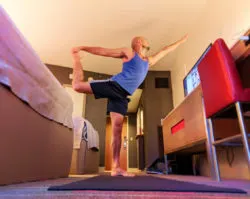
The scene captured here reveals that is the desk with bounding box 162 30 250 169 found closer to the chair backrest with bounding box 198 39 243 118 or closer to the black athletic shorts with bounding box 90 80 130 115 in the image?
the chair backrest with bounding box 198 39 243 118

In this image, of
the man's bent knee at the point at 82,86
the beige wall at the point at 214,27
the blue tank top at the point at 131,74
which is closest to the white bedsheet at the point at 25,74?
the man's bent knee at the point at 82,86

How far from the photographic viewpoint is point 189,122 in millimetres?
1997

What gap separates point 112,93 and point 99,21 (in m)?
2.49

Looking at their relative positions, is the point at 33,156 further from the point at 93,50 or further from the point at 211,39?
the point at 211,39

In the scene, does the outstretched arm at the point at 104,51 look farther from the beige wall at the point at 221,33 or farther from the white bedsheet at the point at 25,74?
the beige wall at the point at 221,33

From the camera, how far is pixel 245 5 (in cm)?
216

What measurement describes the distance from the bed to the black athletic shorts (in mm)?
316

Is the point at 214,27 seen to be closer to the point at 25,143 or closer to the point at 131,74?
the point at 131,74

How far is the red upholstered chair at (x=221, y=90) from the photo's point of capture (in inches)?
47.2

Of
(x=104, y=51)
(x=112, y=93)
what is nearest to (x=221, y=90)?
(x=112, y=93)

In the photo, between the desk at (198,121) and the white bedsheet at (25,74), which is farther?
the desk at (198,121)

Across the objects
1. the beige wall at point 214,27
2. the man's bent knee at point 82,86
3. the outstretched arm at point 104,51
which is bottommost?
the man's bent knee at point 82,86

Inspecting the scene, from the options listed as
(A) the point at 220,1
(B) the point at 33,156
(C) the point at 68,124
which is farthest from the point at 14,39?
(A) the point at 220,1

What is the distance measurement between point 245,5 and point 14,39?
2355 millimetres
